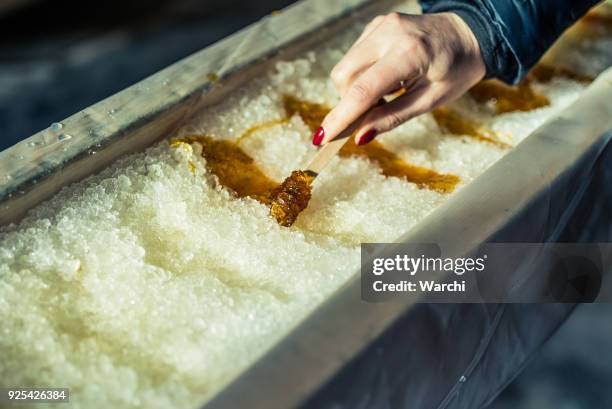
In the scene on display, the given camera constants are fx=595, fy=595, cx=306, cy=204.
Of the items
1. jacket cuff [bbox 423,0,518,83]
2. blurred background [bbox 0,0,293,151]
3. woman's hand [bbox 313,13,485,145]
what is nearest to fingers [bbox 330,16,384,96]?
woman's hand [bbox 313,13,485,145]

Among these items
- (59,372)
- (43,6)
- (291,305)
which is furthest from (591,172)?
(43,6)

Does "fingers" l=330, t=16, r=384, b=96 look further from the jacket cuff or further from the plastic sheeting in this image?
the plastic sheeting

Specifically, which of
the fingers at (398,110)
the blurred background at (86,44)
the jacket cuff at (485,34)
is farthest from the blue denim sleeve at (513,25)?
the blurred background at (86,44)

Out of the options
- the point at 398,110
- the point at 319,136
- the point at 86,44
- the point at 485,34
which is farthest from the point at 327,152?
the point at 86,44

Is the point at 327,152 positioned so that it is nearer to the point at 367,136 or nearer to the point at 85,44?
the point at 367,136

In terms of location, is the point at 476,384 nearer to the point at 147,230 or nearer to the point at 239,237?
the point at 239,237

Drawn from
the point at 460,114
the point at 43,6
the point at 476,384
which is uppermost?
the point at 43,6

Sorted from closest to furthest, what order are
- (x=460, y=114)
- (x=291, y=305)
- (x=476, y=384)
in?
(x=291, y=305) < (x=476, y=384) < (x=460, y=114)

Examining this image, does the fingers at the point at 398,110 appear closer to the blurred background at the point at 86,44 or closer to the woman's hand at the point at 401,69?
the woman's hand at the point at 401,69
